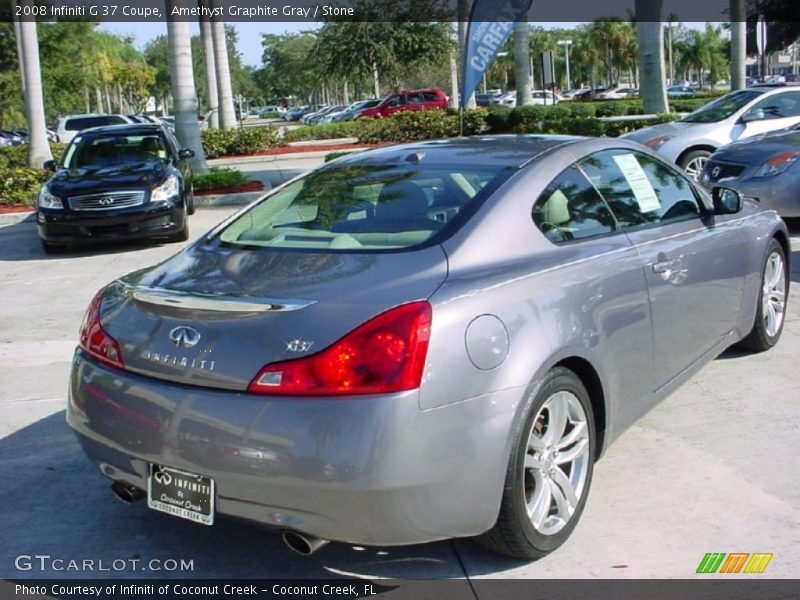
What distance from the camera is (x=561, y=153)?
4.18m

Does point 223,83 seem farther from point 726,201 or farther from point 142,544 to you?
point 142,544

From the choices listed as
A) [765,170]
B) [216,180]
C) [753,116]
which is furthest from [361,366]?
[216,180]

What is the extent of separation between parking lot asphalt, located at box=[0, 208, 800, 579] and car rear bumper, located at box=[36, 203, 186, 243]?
5.47m

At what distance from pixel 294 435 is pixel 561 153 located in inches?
76.2

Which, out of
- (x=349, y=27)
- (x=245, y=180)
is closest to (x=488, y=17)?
(x=245, y=180)

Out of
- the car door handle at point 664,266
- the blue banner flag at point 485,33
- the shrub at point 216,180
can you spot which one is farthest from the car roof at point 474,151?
the shrub at point 216,180

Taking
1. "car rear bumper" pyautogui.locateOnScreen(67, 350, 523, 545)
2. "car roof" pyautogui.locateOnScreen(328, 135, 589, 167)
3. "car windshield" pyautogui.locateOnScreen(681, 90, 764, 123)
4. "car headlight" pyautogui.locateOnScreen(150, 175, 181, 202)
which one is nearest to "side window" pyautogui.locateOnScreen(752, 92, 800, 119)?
"car windshield" pyautogui.locateOnScreen(681, 90, 764, 123)

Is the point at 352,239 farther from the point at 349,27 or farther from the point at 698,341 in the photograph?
the point at 349,27

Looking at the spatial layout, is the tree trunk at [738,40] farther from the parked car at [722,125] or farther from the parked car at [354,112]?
the parked car at [354,112]

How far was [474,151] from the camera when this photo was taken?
14.4 feet

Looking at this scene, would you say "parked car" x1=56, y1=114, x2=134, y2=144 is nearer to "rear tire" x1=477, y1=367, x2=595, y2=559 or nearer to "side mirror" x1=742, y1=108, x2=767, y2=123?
"side mirror" x1=742, y1=108, x2=767, y2=123

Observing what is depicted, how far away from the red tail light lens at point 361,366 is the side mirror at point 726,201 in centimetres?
265

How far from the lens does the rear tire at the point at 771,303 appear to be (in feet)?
18.6
